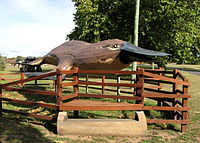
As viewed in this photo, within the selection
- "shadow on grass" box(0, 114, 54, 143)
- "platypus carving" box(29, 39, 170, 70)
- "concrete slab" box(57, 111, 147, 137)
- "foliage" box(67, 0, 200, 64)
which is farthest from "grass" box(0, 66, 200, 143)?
"foliage" box(67, 0, 200, 64)

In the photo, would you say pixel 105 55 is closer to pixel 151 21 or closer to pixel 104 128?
pixel 104 128

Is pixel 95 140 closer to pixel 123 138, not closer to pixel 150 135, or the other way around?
pixel 123 138

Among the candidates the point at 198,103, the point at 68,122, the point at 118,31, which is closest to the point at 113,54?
the point at 68,122

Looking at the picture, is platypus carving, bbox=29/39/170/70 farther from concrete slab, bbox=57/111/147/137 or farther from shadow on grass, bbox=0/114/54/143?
shadow on grass, bbox=0/114/54/143

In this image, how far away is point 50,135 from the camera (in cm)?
475

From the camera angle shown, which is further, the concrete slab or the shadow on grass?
the concrete slab

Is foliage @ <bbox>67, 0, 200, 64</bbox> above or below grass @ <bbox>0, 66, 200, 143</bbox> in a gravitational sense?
above

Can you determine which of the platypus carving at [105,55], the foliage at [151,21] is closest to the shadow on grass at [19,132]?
the platypus carving at [105,55]

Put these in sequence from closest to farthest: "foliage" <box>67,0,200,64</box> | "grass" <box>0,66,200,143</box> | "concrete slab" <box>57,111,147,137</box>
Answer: "grass" <box>0,66,200,143</box> < "concrete slab" <box>57,111,147,137</box> < "foliage" <box>67,0,200,64</box>

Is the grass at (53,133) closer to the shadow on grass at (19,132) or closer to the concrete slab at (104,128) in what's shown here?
the shadow on grass at (19,132)

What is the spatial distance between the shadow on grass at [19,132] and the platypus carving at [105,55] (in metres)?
2.67

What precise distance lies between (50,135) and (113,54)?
10.8ft

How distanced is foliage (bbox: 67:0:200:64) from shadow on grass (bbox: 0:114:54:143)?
12741mm

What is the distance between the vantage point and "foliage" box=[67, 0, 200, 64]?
16.4 meters
